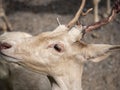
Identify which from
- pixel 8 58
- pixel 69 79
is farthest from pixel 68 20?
pixel 8 58

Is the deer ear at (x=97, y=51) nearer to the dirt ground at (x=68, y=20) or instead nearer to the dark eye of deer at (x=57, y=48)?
the dark eye of deer at (x=57, y=48)

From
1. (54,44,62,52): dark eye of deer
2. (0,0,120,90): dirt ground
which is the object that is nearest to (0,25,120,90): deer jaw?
(54,44,62,52): dark eye of deer

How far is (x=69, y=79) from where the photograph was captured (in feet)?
11.8

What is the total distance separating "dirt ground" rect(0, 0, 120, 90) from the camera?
5.95 meters

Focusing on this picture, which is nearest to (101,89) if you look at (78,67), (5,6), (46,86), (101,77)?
(101,77)

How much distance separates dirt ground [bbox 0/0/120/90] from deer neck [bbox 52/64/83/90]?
2.18 metres

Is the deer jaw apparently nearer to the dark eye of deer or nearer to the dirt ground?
the dark eye of deer

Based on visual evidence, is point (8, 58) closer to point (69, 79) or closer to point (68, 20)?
point (69, 79)

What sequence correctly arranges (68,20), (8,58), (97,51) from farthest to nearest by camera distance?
1. (68,20)
2. (97,51)
3. (8,58)

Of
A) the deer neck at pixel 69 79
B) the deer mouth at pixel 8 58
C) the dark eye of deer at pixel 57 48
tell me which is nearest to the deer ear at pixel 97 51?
the deer neck at pixel 69 79

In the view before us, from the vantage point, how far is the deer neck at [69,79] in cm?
357

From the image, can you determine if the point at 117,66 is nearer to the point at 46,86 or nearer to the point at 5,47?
the point at 46,86

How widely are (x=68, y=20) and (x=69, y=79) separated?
13.4ft

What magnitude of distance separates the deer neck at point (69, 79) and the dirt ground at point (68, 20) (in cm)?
218
